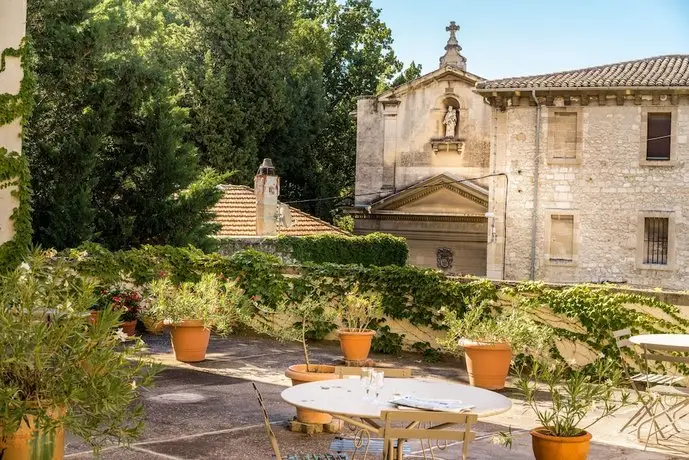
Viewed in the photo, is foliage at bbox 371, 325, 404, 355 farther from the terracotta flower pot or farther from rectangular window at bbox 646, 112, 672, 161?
rectangular window at bbox 646, 112, 672, 161

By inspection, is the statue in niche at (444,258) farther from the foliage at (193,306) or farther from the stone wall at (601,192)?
the foliage at (193,306)

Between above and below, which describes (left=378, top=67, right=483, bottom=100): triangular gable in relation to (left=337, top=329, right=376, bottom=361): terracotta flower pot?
above

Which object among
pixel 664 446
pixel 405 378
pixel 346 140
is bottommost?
pixel 664 446

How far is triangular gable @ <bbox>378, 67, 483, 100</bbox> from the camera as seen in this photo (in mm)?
32906

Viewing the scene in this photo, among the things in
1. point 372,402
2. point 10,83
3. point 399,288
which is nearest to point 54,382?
point 372,402

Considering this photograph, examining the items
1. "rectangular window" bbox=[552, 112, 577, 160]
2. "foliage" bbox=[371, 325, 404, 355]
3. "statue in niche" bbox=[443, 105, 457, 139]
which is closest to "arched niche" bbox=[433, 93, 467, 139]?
"statue in niche" bbox=[443, 105, 457, 139]

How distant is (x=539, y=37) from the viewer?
15.8m

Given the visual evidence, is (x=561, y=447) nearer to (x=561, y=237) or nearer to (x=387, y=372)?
(x=387, y=372)

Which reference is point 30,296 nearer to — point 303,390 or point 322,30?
point 303,390

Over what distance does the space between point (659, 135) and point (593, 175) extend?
219 centimetres

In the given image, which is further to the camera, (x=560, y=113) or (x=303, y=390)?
(x=560, y=113)

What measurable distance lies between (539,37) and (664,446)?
371 inches

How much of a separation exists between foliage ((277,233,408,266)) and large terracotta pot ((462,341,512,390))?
1498 cm

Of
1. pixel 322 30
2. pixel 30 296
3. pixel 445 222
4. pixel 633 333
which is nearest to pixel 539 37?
pixel 633 333
